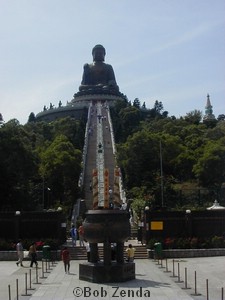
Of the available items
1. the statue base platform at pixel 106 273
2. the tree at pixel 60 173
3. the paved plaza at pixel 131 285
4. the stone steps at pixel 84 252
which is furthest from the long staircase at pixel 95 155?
the statue base platform at pixel 106 273

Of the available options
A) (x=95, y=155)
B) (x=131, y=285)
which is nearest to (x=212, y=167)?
(x=95, y=155)

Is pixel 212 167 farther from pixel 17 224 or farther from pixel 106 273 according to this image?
pixel 106 273

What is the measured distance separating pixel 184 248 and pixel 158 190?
19.1 metres

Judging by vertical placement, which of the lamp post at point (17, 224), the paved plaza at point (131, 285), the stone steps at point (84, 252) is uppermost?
the lamp post at point (17, 224)

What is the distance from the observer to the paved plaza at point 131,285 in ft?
55.8

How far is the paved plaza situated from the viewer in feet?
55.8

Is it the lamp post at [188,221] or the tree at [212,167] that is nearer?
the lamp post at [188,221]

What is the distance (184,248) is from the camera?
3019 cm

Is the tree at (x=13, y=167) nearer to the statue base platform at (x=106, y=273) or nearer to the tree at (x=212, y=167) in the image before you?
the tree at (x=212, y=167)

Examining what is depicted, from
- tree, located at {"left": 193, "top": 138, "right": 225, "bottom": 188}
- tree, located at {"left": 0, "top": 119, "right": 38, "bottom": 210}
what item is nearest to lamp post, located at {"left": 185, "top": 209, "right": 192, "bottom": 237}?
tree, located at {"left": 0, "top": 119, "right": 38, "bottom": 210}

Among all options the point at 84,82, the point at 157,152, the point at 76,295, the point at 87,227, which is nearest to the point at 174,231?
the point at 87,227

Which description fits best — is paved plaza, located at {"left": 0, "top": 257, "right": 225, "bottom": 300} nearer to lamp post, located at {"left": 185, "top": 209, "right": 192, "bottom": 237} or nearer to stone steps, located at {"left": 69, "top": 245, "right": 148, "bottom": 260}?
stone steps, located at {"left": 69, "top": 245, "right": 148, "bottom": 260}

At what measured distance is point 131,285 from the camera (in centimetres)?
1906

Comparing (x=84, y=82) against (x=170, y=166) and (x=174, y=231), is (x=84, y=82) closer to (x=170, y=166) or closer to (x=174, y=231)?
(x=170, y=166)
